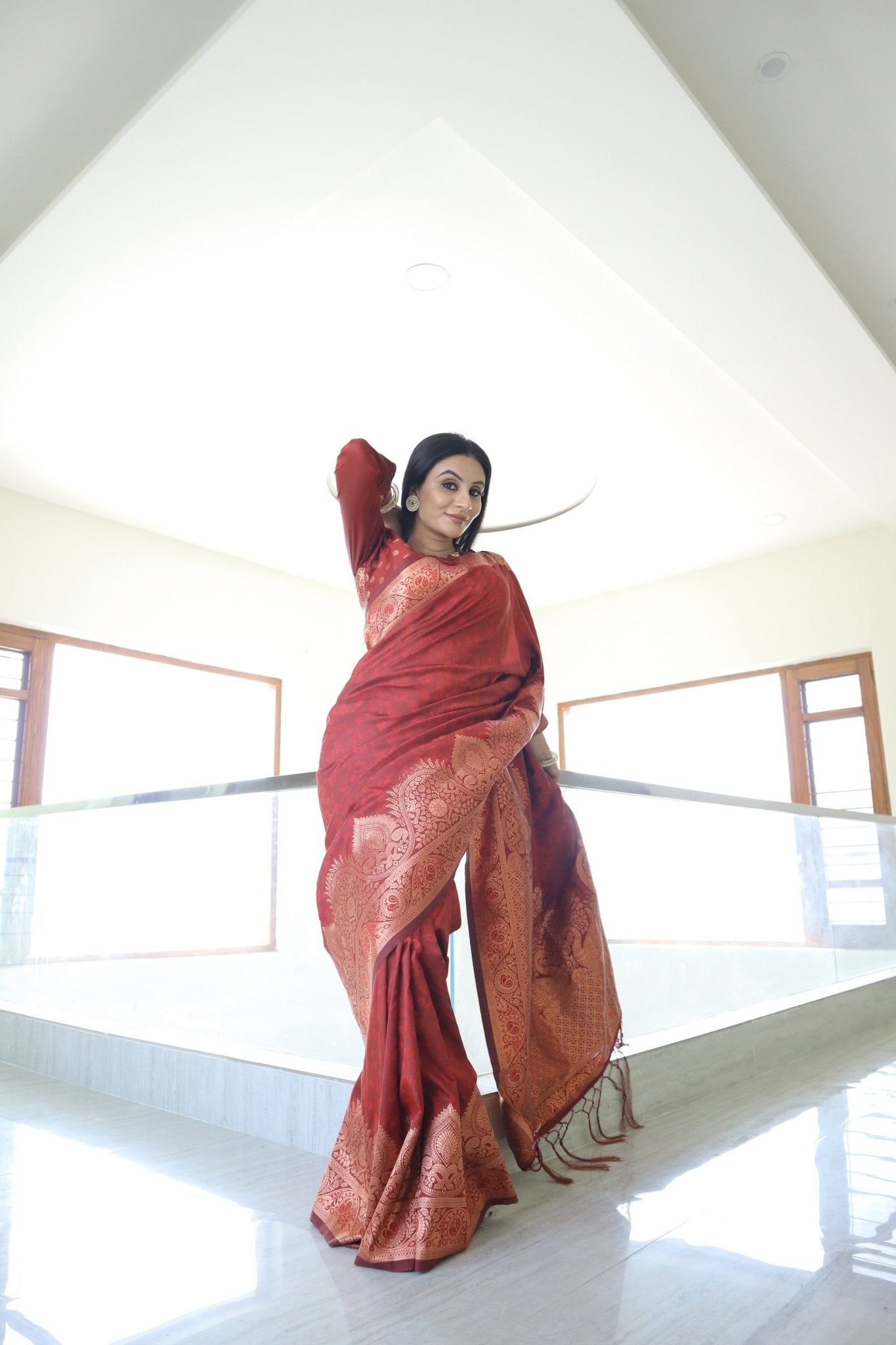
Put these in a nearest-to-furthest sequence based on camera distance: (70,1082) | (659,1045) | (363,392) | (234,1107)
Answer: (234,1107) < (659,1045) < (70,1082) < (363,392)

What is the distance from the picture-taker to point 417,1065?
1589 millimetres

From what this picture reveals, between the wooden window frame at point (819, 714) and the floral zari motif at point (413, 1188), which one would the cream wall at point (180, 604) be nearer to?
the wooden window frame at point (819, 714)

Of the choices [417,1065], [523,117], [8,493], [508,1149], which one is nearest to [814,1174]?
[508,1149]

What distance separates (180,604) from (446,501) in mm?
5355

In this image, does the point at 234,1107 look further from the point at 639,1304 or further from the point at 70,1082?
the point at 639,1304

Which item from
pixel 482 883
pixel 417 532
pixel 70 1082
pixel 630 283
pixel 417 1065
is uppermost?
pixel 630 283

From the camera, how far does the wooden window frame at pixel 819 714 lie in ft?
21.9

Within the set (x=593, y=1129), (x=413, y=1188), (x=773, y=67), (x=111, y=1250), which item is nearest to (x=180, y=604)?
(x=773, y=67)

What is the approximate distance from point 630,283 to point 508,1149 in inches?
128

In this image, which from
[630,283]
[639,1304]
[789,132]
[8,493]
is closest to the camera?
[639,1304]

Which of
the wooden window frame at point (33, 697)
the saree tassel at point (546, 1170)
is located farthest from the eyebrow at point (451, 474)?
the wooden window frame at point (33, 697)

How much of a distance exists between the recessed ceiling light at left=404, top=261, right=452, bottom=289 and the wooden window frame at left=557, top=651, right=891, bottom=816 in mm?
3687

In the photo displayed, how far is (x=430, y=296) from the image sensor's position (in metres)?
4.27

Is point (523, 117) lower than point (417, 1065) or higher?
higher
